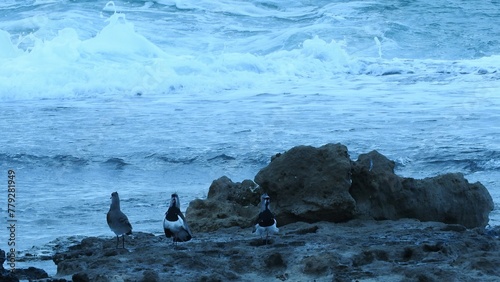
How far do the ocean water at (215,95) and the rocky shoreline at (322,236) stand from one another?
1.07 metres

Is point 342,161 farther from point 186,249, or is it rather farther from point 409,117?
point 409,117

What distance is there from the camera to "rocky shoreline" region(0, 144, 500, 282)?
18.4ft

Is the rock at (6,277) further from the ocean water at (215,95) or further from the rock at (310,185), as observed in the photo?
→ the rock at (310,185)

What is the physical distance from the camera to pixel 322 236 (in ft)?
21.5

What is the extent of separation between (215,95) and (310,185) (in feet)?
33.4

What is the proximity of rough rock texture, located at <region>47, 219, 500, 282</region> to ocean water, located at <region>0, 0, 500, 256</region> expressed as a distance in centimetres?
184

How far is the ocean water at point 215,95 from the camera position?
1083 centimetres

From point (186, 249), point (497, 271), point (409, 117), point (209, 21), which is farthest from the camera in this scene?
point (209, 21)

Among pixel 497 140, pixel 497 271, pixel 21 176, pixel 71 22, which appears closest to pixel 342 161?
pixel 497 271

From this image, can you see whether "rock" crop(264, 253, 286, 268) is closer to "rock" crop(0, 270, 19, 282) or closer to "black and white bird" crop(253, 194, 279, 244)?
"black and white bird" crop(253, 194, 279, 244)

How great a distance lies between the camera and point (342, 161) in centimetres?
763

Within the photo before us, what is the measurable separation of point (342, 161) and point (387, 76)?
12.2 m

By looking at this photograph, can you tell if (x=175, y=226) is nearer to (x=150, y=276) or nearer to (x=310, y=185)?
(x=150, y=276)

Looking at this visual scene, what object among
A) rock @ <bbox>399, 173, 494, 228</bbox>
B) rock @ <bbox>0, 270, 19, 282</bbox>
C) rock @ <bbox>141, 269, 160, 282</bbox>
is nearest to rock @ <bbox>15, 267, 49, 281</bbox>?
rock @ <bbox>0, 270, 19, 282</bbox>
